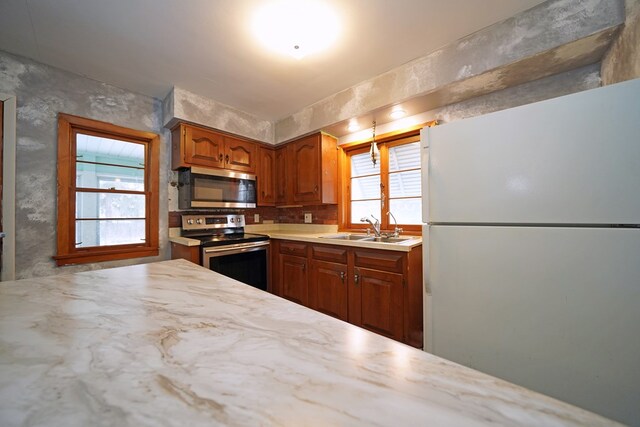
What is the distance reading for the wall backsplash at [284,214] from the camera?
8.85 feet

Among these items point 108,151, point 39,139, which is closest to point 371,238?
point 108,151

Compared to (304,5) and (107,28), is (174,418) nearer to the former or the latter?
(304,5)

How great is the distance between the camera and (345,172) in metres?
2.90

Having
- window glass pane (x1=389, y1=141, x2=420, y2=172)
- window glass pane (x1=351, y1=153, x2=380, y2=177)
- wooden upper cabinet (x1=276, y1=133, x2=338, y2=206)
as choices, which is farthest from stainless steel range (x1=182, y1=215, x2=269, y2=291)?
window glass pane (x1=389, y1=141, x2=420, y2=172)

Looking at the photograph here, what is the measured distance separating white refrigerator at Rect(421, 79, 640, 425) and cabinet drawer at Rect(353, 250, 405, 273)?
43cm

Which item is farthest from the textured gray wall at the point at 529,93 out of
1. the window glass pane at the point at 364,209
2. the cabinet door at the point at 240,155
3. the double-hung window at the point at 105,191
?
the double-hung window at the point at 105,191

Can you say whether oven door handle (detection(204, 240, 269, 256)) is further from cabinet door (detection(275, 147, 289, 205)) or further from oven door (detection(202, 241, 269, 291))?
cabinet door (detection(275, 147, 289, 205))

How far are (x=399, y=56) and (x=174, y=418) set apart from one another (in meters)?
2.27

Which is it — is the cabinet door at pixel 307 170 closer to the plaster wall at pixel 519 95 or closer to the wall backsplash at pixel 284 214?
the wall backsplash at pixel 284 214

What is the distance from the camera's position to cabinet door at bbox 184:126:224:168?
94.3 inches

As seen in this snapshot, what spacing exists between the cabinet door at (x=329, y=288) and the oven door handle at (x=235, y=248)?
0.63m

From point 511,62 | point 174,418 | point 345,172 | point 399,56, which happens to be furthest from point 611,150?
point 345,172

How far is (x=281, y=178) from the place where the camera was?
3139 mm

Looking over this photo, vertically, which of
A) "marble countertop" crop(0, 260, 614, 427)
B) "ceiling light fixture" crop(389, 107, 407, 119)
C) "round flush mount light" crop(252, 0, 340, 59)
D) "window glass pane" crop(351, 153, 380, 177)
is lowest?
"marble countertop" crop(0, 260, 614, 427)
